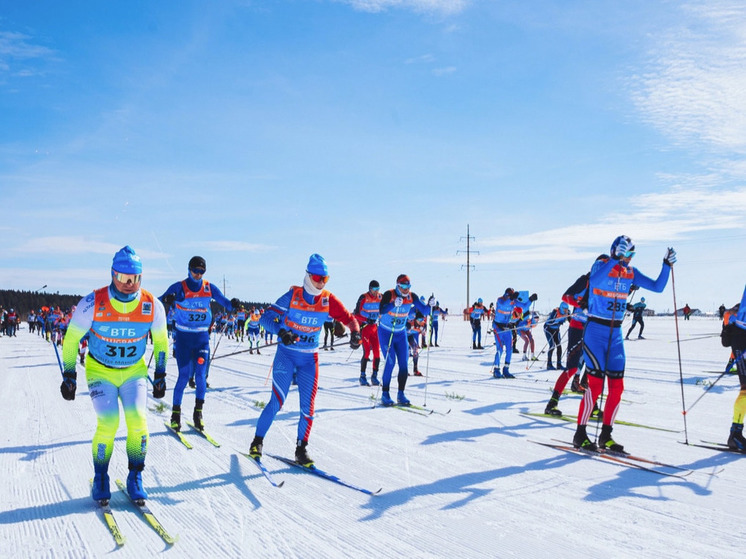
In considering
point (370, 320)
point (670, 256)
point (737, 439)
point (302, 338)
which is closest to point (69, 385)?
point (302, 338)

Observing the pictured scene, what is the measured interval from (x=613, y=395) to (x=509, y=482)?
1981mm

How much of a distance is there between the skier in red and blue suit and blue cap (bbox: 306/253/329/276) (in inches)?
159

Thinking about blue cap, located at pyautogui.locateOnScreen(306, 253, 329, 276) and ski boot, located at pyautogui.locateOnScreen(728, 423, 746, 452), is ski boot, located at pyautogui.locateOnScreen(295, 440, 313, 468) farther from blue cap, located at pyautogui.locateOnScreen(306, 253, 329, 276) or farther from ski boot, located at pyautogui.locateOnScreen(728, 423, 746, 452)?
ski boot, located at pyautogui.locateOnScreen(728, 423, 746, 452)

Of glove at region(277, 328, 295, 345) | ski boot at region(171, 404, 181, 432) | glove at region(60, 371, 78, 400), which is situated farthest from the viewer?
ski boot at region(171, 404, 181, 432)

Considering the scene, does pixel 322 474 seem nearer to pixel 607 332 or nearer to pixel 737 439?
pixel 607 332

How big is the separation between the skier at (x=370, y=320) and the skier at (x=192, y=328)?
483cm

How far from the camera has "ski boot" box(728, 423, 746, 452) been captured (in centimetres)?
638

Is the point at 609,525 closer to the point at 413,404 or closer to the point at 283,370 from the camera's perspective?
the point at 283,370

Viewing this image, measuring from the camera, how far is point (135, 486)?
4555mm

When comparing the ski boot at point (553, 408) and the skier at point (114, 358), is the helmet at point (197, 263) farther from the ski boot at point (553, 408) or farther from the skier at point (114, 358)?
the ski boot at point (553, 408)

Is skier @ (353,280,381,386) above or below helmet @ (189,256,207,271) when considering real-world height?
below

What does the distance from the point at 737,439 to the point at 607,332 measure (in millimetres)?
2019

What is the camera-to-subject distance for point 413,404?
9.55 metres

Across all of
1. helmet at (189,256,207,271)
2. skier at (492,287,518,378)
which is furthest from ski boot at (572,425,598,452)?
skier at (492,287,518,378)
